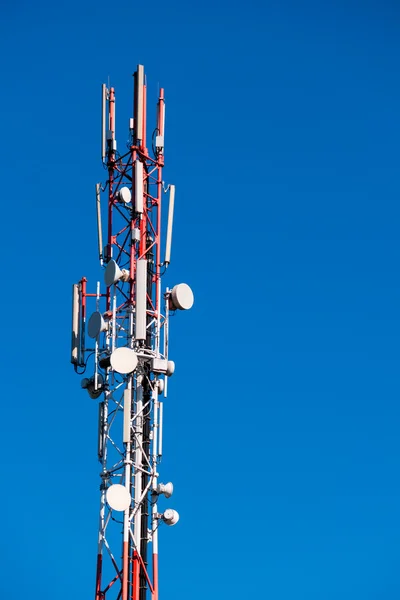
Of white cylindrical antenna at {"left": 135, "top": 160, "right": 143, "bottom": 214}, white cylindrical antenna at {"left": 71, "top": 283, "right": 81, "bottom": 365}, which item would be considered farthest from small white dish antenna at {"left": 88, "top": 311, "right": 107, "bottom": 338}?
white cylindrical antenna at {"left": 135, "top": 160, "right": 143, "bottom": 214}

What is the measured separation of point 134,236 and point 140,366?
4.59m

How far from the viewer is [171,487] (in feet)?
164

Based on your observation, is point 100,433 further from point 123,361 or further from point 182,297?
point 182,297

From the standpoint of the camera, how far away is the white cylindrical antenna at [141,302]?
5069 centimetres

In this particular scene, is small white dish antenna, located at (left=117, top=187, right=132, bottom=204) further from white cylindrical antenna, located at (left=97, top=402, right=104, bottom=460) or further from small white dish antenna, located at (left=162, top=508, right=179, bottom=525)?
small white dish antenna, located at (left=162, top=508, right=179, bottom=525)

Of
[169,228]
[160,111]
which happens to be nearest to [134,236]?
[169,228]

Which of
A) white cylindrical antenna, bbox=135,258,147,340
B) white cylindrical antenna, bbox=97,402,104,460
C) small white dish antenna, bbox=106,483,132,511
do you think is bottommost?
small white dish antenna, bbox=106,483,132,511

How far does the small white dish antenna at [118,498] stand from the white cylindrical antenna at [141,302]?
5246mm

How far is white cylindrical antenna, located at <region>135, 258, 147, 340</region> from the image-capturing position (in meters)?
50.7

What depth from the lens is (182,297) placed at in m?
52.2

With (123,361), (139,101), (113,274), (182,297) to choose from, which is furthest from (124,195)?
(123,361)

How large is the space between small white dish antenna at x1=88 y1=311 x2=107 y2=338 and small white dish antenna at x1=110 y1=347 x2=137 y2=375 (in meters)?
1.67

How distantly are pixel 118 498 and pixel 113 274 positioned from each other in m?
7.78

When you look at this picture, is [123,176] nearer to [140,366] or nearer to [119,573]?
[140,366]
